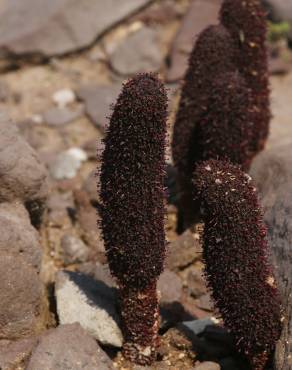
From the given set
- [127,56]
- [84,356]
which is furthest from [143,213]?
[127,56]

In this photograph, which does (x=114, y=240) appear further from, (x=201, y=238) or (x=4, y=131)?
(x=4, y=131)

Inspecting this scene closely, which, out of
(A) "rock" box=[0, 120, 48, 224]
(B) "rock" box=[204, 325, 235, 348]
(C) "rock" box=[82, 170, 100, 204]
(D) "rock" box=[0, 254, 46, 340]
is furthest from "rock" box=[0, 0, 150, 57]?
(B) "rock" box=[204, 325, 235, 348]

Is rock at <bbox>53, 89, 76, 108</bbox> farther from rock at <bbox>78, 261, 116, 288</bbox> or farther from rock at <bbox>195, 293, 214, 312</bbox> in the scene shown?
rock at <bbox>195, 293, 214, 312</bbox>

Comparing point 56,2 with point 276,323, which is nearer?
point 276,323

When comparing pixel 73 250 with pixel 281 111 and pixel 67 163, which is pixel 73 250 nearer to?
pixel 67 163

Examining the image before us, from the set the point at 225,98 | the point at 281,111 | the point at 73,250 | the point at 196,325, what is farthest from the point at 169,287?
the point at 281,111
